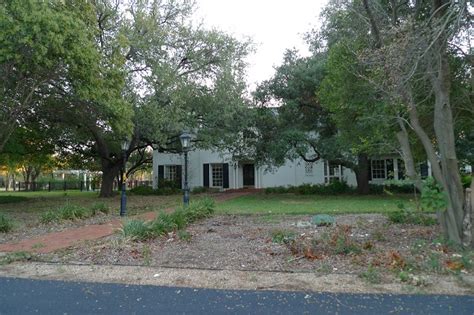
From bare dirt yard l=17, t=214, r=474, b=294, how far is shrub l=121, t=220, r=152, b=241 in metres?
0.20

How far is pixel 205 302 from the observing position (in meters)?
5.12

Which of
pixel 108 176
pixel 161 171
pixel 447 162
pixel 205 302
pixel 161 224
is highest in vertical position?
pixel 161 171

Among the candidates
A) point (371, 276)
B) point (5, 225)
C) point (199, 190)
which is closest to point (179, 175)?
point (199, 190)

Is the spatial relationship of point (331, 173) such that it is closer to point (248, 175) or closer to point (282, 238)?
point (248, 175)

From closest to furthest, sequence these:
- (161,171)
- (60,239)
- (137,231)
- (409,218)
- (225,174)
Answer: (137,231)
(60,239)
(409,218)
(225,174)
(161,171)

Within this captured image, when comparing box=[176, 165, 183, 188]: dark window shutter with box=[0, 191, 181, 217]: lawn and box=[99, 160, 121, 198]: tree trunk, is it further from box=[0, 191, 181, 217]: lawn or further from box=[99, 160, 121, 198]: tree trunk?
box=[0, 191, 181, 217]: lawn

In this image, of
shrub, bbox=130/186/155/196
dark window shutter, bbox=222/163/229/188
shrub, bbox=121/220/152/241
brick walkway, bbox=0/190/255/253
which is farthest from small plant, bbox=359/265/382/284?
dark window shutter, bbox=222/163/229/188

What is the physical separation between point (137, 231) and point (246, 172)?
25291 mm

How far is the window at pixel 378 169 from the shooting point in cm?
3068

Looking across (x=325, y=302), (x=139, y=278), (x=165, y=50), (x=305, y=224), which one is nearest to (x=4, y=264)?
(x=139, y=278)

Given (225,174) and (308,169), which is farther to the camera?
(225,174)

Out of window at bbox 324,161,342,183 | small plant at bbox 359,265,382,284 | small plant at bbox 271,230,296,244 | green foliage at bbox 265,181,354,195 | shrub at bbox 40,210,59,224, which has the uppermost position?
window at bbox 324,161,342,183

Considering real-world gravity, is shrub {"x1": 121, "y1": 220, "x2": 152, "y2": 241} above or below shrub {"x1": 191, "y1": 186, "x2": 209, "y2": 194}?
below

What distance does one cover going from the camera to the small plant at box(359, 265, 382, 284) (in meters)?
5.82
